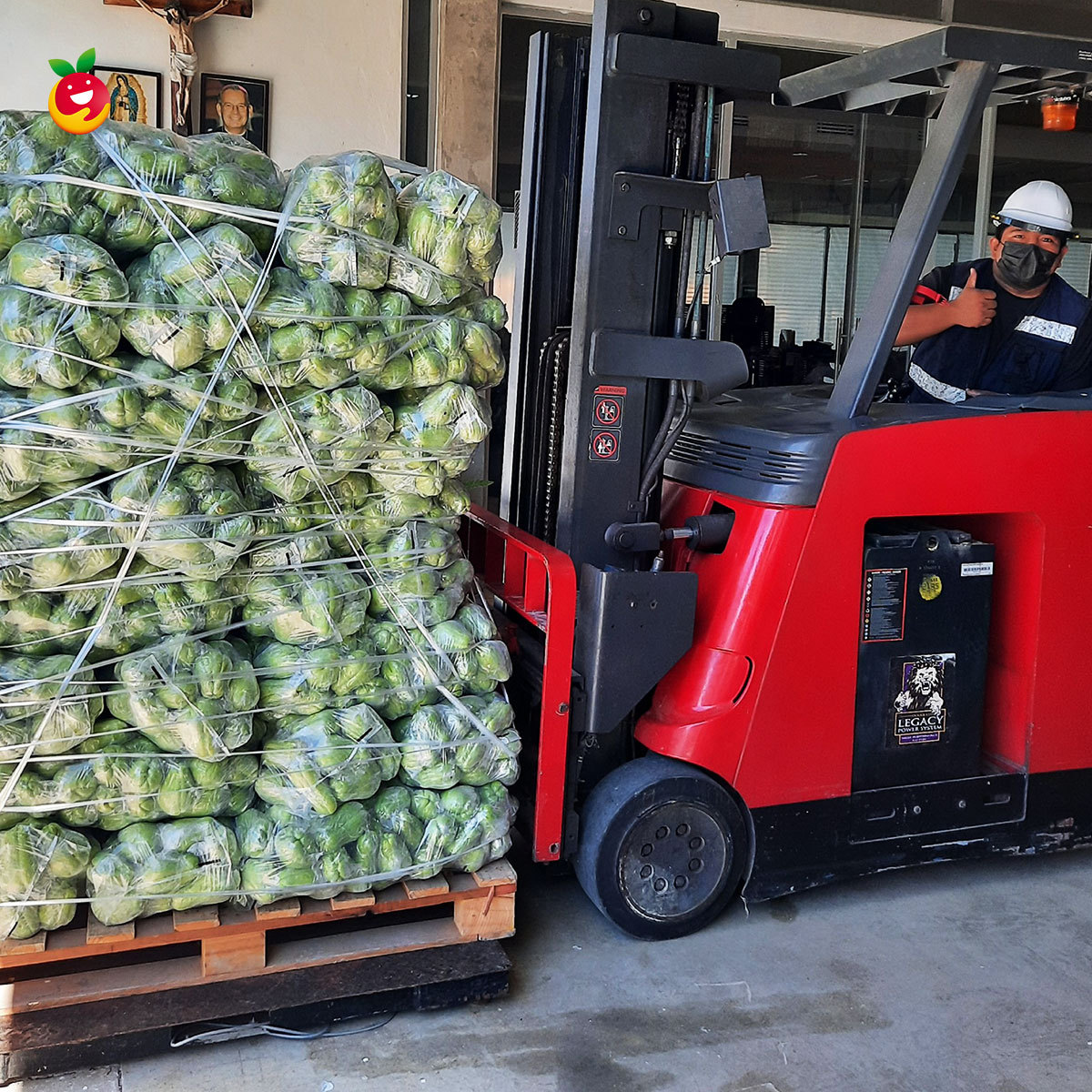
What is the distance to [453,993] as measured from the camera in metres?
3.12

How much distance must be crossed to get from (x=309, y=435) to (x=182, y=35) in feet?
16.9

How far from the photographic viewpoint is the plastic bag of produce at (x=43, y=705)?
2746mm

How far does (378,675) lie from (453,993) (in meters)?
0.87

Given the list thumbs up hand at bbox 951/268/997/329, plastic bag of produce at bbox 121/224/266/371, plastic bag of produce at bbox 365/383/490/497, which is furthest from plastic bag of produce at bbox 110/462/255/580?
thumbs up hand at bbox 951/268/997/329

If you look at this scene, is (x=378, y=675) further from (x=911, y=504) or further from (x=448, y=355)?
(x=911, y=504)

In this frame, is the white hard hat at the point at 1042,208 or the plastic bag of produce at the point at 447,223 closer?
the plastic bag of produce at the point at 447,223

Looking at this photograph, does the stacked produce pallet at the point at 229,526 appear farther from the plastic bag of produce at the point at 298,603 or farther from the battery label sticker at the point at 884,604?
the battery label sticker at the point at 884,604

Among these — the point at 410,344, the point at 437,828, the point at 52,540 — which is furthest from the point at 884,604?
the point at 52,540

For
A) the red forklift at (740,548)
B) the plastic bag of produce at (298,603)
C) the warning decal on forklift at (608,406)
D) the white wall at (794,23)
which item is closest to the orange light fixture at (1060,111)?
the red forklift at (740,548)

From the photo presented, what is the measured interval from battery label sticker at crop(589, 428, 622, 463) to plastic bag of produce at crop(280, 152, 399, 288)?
86 cm

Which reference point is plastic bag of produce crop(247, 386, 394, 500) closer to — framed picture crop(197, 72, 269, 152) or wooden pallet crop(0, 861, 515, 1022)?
wooden pallet crop(0, 861, 515, 1022)

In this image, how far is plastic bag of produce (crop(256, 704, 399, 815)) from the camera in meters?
3.01

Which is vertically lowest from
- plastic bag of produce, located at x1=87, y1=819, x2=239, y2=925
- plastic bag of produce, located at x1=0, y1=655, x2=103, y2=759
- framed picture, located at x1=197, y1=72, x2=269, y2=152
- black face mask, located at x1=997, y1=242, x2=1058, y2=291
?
plastic bag of produce, located at x1=87, y1=819, x2=239, y2=925

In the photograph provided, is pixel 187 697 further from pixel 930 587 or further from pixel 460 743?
pixel 930 587
